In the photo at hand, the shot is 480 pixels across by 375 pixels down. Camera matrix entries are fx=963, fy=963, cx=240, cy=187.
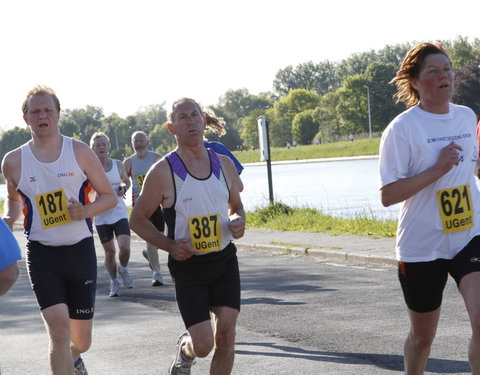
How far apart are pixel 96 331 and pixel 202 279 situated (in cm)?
402

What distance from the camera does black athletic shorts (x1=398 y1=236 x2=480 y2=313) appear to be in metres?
4.88

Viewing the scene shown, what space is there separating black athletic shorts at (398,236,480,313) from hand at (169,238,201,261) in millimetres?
1126

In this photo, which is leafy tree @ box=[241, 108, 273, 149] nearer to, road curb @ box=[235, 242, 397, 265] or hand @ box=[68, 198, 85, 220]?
road curb @ box=[235, 242, 397, 265]

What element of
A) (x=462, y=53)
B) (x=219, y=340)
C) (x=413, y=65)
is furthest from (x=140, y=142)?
(x=462, y=53)

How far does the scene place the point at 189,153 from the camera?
5.43 metres

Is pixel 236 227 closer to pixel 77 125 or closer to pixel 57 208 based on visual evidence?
pixel 57 208

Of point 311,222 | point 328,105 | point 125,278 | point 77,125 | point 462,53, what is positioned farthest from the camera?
point 77,125

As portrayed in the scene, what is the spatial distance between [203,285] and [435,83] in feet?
5.41

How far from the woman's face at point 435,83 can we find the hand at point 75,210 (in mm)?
2042

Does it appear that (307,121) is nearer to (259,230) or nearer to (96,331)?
(259,230)

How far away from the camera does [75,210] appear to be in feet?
18.4

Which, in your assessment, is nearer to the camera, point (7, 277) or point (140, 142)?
point (7, 277)

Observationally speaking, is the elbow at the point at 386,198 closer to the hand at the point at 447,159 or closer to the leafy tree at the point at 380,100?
the hand at the point at 447,159

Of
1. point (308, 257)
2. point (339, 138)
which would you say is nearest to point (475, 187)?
point (308, 257)
